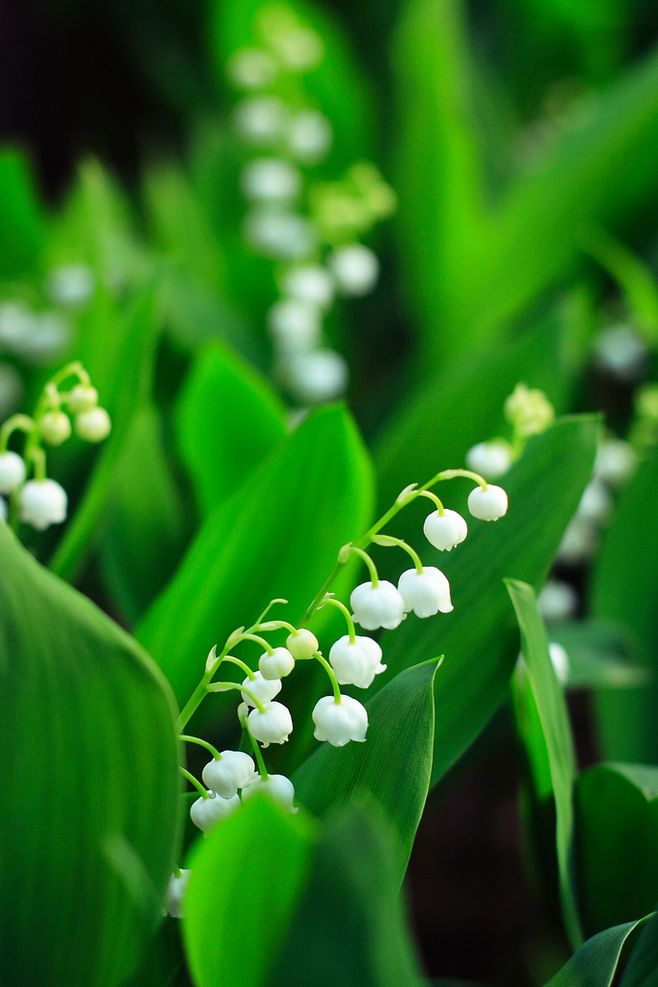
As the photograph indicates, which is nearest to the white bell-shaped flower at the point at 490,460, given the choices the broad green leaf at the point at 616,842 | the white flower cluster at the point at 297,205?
the broad green leaf at the point at 616,842

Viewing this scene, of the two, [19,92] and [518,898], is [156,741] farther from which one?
[19,92]

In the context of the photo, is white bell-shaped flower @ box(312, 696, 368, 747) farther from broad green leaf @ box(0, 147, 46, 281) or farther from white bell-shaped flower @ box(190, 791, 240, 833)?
broad green leaf @ box(0, 147, 46, 281)

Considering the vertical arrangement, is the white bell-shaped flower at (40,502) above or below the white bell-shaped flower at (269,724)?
above

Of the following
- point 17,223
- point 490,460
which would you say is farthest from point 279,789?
point 17,223

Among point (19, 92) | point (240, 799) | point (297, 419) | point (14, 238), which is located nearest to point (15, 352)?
point (14, 238)

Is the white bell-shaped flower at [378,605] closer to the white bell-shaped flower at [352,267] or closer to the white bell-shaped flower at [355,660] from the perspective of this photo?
the white bell-shaped flower at [355,660]

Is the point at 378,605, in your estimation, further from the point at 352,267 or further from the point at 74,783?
the point at 352,267
